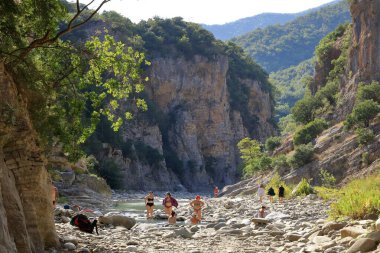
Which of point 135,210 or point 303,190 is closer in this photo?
point 303,190

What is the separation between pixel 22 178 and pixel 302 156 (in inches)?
1207

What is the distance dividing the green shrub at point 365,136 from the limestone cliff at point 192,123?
58930mm

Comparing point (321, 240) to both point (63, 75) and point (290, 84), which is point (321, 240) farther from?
point (290, 84)

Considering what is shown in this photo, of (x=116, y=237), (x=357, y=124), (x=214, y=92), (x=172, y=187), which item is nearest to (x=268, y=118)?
(x=214, y=92)

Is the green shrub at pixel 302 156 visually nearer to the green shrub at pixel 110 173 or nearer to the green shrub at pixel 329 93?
the green shrub at pixel 329 93

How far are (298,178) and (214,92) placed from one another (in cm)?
6484

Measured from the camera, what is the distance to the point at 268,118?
115 m

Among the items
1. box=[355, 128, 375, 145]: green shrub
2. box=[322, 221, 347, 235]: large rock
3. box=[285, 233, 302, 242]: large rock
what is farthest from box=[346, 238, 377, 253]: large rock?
box=[355, 128, 375, 145]: green shrub

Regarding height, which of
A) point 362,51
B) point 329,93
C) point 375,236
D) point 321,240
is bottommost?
point 321,240

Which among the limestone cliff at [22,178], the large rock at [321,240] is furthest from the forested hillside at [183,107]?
the large rock at [321,240]

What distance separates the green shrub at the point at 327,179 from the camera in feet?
105

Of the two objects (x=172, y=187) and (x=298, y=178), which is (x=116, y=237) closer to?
(x=298, y=178)

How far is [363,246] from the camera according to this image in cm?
829

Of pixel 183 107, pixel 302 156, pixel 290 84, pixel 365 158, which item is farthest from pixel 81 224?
pixel 290 84
